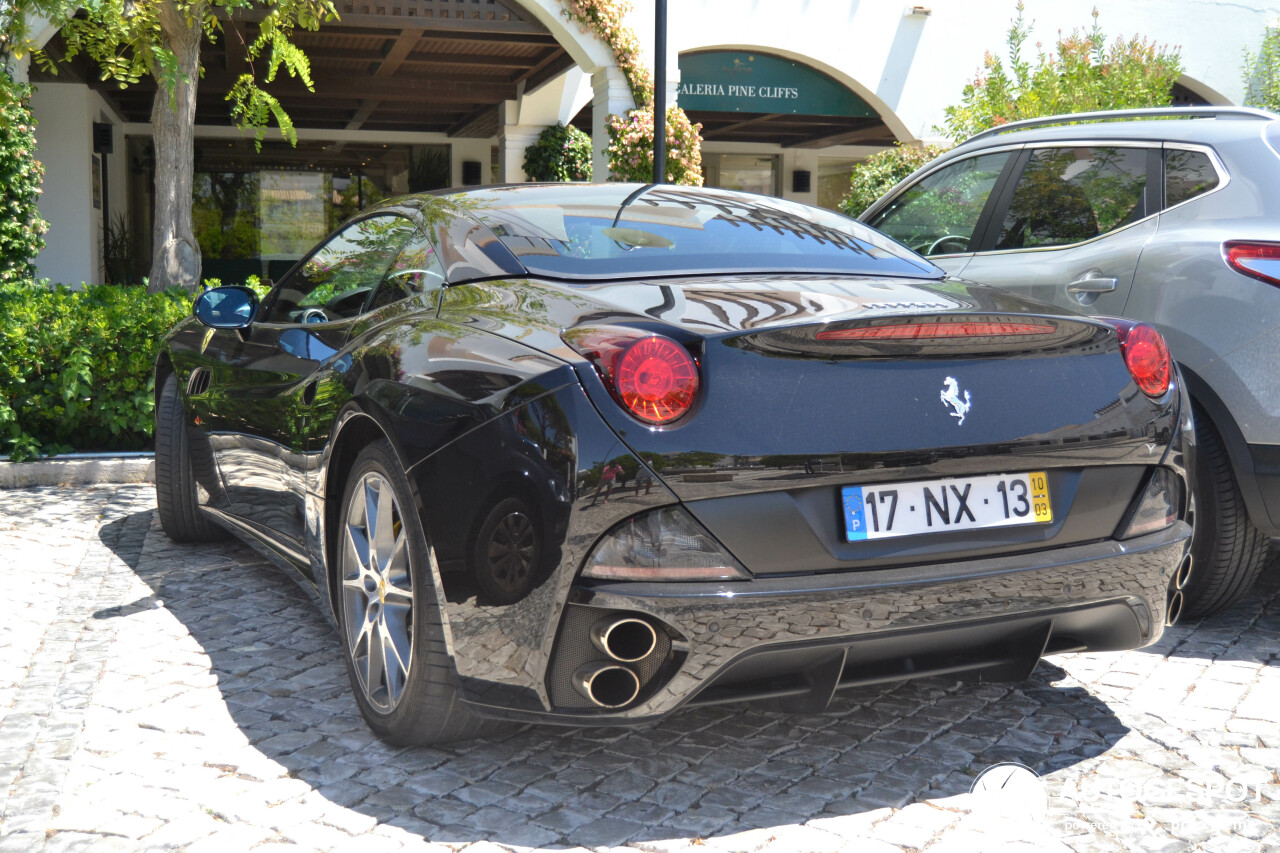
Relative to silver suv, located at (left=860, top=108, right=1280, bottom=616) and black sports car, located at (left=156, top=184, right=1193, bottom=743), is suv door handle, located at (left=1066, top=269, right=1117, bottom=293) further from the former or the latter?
black sports car, located at (left=156, top=184, right=1193, bottom=743)

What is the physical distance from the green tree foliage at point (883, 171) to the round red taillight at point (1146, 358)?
1158cm

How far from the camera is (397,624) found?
2990 mm

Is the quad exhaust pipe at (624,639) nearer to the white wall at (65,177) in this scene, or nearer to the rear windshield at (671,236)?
the rear windshield at (671,236)

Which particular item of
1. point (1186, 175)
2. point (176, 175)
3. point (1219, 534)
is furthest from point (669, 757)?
point (176, 175)

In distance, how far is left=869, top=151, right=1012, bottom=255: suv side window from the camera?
5.35m

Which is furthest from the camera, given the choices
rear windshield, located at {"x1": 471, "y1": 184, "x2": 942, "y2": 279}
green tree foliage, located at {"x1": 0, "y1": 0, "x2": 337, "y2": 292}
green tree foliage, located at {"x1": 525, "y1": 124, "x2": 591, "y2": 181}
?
green tree foliage, located at {"x1": 525, "y1": 124, "x2": 591, "y2": 181}

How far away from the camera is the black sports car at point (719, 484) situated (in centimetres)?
246

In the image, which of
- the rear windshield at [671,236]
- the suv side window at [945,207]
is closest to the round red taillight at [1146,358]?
the rear windshield at [671,236]

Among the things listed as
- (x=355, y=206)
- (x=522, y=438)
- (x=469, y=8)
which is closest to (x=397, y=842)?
(x=522, y=438)

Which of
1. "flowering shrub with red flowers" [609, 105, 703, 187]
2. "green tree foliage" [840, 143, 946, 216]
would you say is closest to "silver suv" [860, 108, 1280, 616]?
"flowering shrub with red flowers" [609, 105, 703, 187]

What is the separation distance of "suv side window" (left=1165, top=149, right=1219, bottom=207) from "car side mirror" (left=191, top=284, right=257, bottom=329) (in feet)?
10.7

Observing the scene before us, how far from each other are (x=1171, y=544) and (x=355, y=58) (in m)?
14.0

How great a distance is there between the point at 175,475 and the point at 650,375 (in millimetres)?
3376

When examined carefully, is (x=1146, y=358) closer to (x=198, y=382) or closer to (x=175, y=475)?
(x=198, y=382)
